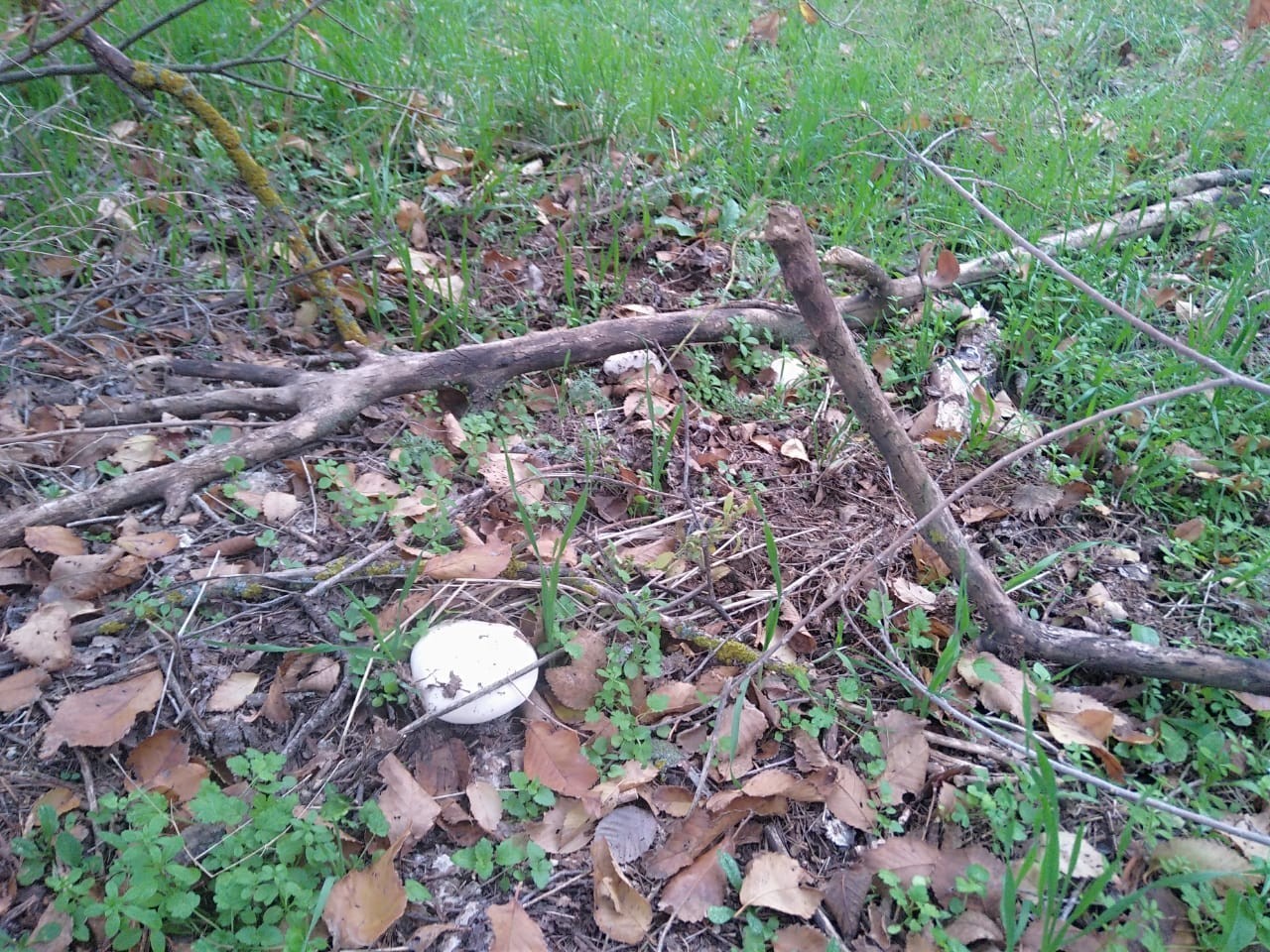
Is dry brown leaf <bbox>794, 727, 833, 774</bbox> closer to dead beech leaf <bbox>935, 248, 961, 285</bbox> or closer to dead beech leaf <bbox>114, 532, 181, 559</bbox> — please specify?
dead beech leaf <bbox>114, 532, 181, 559</bbox>

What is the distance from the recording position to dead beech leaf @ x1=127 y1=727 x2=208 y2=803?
1.50 meters

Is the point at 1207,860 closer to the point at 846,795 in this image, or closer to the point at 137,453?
the point at 846,795

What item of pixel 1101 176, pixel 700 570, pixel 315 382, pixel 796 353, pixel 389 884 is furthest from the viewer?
pixel 1101 176

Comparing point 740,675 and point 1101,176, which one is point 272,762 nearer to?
A: point 740,675

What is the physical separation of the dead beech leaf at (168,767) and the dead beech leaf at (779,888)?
1054 mm

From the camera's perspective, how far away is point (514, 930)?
138 centimetres

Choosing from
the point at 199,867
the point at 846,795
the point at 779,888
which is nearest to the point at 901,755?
the point at 846,795

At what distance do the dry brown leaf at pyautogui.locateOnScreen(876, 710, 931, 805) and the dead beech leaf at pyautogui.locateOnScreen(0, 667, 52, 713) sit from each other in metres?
1.74

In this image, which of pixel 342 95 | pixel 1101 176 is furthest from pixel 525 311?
pixel 1101 176

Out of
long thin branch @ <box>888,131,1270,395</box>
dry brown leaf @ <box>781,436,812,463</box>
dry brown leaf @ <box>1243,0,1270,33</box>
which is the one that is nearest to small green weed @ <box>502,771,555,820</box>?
dry brown leaf @ <box>781,436,812,463</box>

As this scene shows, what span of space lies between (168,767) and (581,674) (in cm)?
83

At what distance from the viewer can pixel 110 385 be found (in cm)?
234

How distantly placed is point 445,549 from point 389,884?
0.77 metres

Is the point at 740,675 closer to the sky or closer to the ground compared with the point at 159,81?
closer to the ground
